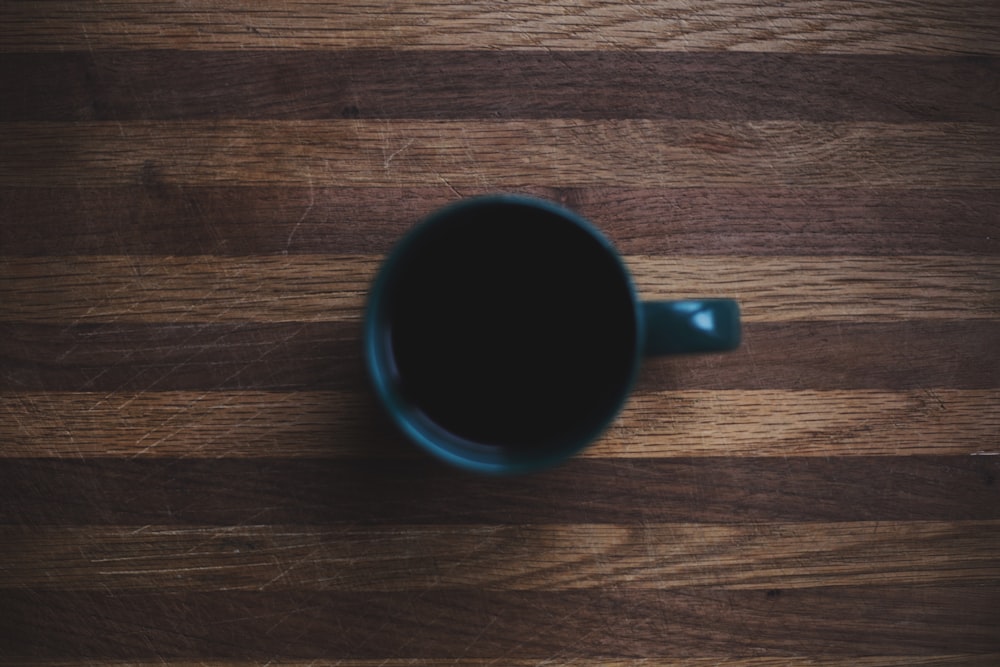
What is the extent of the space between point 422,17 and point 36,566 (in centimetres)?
44

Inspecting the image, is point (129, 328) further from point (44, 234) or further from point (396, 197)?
point (396, 197)

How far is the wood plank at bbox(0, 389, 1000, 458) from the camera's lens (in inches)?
20.0

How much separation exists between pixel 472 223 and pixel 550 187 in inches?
3.0

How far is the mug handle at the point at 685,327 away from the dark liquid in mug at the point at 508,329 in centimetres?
4

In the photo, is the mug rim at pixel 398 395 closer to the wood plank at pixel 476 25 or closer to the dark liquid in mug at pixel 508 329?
the dark liquid in mug at pixel 508 329

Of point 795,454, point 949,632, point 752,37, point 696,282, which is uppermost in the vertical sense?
point 752,37

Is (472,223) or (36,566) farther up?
(472,223)

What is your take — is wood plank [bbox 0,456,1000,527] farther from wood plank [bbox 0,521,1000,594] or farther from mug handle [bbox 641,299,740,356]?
mug handle [bbox 641,299,740,356]

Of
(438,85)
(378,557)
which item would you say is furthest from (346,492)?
(438,85)

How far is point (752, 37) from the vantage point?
52 cm

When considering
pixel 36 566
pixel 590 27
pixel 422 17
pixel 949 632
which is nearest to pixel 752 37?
pixel 590 27

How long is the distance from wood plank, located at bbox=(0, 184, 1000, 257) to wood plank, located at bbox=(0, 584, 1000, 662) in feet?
0.75

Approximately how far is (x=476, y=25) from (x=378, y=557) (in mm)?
355

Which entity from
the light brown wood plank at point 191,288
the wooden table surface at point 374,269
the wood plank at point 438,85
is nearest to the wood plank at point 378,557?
the wooden table surface at point 374,269
